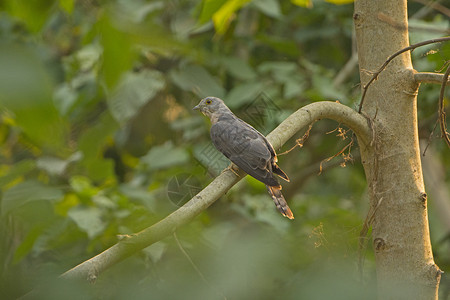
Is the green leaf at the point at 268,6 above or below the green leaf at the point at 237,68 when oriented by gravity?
above

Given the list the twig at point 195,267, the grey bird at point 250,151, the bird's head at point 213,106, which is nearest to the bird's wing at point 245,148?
the grey bird at point 250,151

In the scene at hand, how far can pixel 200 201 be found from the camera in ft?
5.02

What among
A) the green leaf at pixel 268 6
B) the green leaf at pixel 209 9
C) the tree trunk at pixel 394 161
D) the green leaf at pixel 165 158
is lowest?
the green leaf at pixel 165 158

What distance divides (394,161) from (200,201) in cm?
72

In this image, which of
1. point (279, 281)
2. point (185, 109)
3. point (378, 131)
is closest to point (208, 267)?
point (279, 281)

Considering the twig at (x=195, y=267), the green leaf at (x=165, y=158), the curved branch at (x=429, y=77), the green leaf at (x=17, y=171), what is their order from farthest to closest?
the green leaf at (x=165, y=158) → the curved branch at (x=429, y=77) → the green leaf at (x=17, y=171) → the twig at (x=195, y=267)

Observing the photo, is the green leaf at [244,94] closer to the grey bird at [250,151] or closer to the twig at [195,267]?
the grey bird at [250,151]

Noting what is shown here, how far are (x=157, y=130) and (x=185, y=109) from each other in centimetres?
29

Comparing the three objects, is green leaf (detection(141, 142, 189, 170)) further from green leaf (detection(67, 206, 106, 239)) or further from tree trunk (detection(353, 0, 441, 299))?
tree trunk (detection(353, 0, 441, 299))

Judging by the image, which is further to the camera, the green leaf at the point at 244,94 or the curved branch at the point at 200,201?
the green leaf at the point at 244,94

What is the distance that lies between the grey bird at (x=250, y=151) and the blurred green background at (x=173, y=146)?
92 millimetres

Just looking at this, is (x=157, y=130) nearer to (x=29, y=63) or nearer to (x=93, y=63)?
(x=93, y=63)

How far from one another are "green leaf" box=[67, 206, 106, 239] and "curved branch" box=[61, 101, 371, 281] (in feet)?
3.79

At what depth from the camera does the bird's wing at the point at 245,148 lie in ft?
7.37
